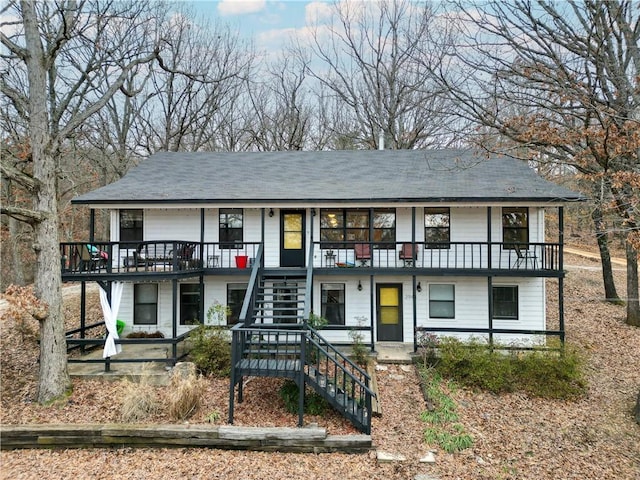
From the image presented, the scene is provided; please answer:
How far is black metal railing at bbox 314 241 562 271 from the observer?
11.2 metres

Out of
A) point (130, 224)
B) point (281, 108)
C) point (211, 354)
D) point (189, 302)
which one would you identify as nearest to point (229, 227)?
point (189, 302)

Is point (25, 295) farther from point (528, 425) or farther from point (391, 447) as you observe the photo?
point (528, 425)

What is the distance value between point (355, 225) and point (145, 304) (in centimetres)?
795

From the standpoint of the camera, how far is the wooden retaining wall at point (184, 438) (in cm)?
664

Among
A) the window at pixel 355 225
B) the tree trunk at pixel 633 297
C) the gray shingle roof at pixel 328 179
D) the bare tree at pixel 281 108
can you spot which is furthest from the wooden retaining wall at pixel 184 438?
the bare tree at pixel 281 108

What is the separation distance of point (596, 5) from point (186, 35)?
20.7 meters

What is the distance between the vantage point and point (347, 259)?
1225 cm

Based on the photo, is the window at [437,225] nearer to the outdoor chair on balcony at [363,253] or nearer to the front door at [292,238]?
the outdoor chair on balcony at [363,253]

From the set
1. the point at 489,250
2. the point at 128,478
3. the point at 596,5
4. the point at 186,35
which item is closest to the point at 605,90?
the point at 596,5

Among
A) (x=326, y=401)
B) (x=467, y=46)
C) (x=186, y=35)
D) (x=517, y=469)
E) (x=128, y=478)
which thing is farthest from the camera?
(x=186, y=35)

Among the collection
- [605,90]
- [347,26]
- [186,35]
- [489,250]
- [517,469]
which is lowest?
[517,469]

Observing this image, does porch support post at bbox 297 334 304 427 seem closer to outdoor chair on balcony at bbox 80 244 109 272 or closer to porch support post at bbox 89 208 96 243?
outdoor chair on balcony at bbox 80 244 109 272

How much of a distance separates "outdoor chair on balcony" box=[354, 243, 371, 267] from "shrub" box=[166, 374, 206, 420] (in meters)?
6.28

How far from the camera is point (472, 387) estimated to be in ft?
29.7
